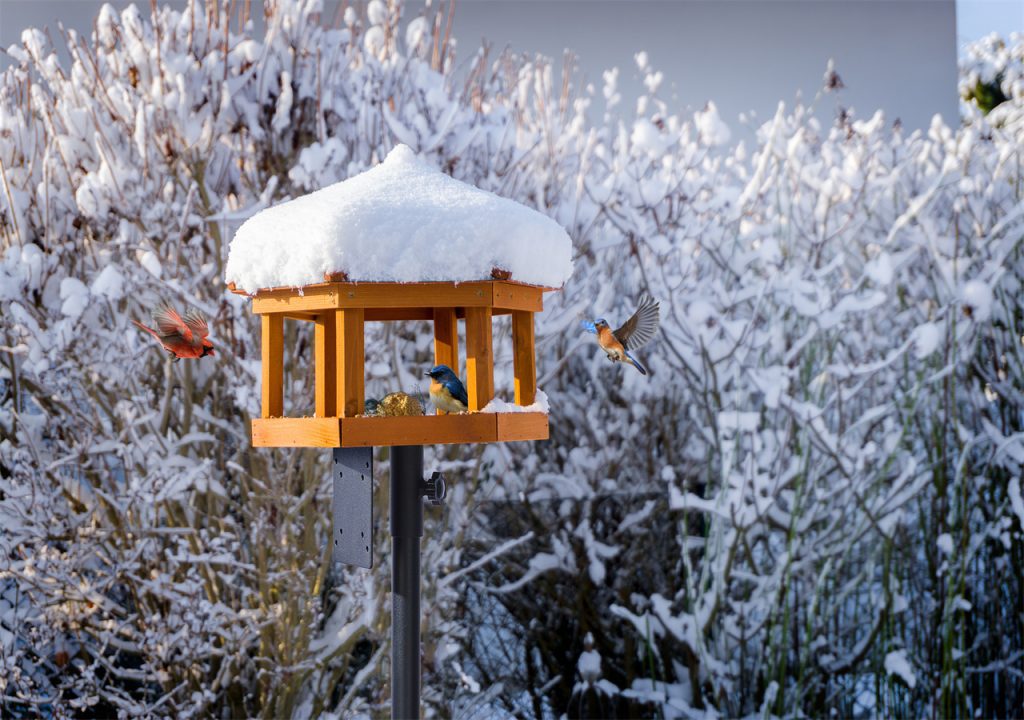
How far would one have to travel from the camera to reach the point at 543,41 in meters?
3.98

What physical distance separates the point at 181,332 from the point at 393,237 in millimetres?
469

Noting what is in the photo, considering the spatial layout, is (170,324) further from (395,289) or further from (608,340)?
(608,340)

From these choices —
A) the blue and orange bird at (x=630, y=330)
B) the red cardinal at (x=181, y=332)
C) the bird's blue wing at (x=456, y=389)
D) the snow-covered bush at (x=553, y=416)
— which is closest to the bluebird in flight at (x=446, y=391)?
the bird's blue wing at (x=456, y=389)

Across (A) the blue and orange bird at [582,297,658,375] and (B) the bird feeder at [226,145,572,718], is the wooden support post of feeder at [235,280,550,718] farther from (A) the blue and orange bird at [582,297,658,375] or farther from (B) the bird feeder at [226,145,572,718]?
(A) the blue and orange bird at [582,297,658,375]

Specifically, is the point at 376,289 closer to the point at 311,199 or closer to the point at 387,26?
the point at 311,199

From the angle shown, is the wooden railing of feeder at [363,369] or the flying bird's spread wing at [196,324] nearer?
the wooden railing of feeder at [363,369]

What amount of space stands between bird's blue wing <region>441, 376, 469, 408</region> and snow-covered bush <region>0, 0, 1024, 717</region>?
1288 mm

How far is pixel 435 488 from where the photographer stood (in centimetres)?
171

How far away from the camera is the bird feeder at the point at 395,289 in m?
1.57

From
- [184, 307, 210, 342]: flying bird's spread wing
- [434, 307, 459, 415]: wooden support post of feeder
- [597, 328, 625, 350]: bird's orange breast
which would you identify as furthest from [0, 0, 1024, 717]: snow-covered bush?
[597, 328, 625, 350]: bird's orange breast

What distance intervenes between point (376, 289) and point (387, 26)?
6.68 feet

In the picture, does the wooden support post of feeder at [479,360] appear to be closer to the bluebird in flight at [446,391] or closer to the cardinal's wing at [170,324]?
the bluebird in flight at [446,391]

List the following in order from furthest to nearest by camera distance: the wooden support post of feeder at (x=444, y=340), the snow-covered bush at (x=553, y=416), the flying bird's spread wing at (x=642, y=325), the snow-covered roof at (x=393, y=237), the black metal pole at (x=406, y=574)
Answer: the snow-covered bush at (x=553, y=416) < the wooden support post of feeder at (x=444, y=340) < the flying bird's spread wing at (x=642, y=325) < the black metal pole at (x=406, y=574) < the snow-covered roof at (x=393, y=237)

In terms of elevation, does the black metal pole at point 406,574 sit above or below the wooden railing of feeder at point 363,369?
below
